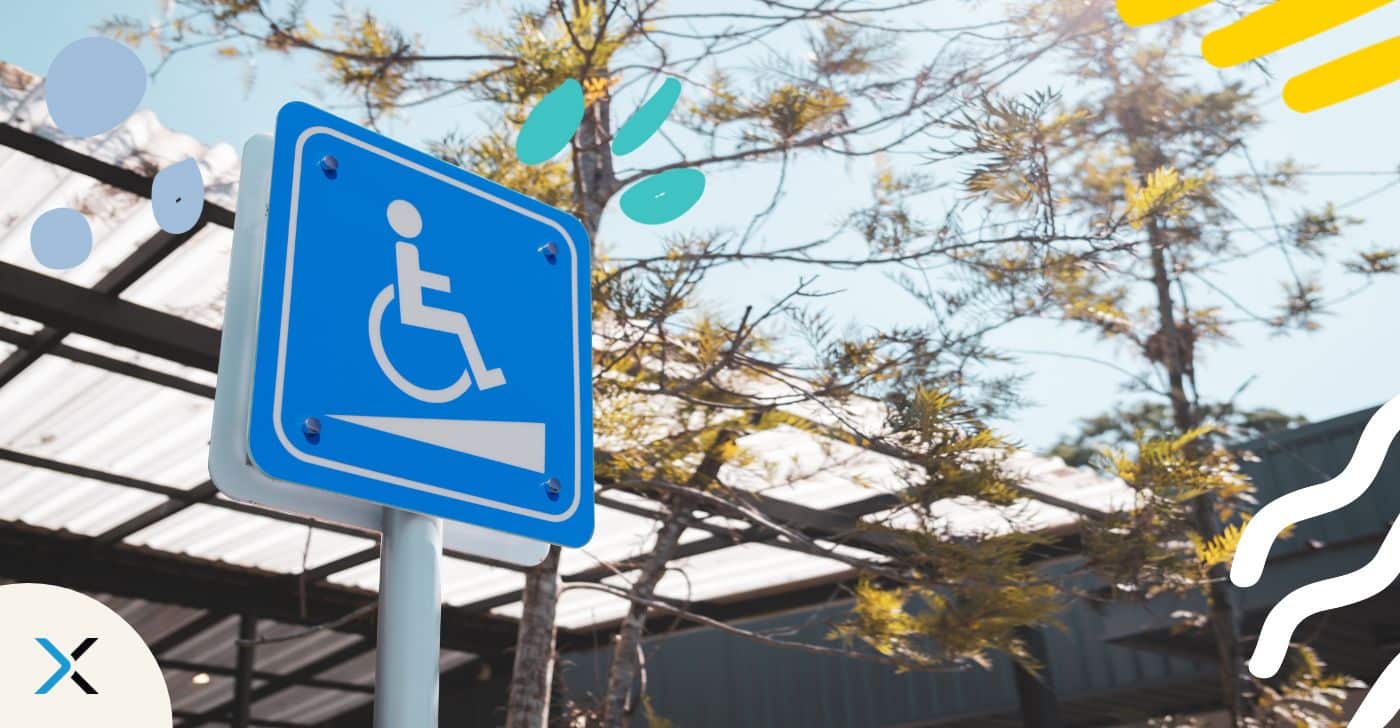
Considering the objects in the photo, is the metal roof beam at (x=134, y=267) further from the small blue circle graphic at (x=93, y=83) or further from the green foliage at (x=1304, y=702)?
the green foliage at (x=1304, y=702)

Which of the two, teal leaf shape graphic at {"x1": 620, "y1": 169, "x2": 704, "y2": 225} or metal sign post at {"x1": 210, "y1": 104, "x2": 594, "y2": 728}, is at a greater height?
teal leaf shape graphic at {"x1": 620, "y1": 169, "x2": 704, "y2": 225}

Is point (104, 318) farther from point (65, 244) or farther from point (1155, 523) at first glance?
point (1155, 523)

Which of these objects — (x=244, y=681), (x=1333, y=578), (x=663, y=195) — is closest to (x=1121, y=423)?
(x=1333, y=578)

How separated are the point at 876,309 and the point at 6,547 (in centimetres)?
551

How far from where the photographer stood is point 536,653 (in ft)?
8.63

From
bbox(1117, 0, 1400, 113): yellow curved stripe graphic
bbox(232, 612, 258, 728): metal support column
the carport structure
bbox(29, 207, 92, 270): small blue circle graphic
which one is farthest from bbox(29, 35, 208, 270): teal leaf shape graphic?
bbox(232, 612, 258, 728): metal support column

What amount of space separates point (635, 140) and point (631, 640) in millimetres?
2204

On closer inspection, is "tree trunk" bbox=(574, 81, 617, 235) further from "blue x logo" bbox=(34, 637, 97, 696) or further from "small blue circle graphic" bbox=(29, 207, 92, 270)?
"blue x logo" bbox=(34, 637, 97, 696)

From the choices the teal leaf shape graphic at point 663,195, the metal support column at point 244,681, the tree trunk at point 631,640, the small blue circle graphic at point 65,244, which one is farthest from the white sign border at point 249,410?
the metal support column at point 244,681

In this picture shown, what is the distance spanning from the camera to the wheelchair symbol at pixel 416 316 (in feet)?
3.04

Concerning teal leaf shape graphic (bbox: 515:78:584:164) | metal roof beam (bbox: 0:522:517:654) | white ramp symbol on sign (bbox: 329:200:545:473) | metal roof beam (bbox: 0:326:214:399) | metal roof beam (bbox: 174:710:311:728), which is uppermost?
metal roof beam (bbox: 0:326:214:399)

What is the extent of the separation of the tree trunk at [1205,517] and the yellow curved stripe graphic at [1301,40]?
1.11 meters

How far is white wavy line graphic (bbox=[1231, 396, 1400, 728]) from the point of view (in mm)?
3045

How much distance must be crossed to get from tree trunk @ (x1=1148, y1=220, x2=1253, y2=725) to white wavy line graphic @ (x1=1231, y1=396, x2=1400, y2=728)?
0.42 feet
